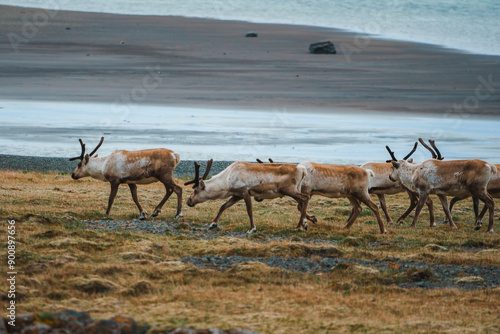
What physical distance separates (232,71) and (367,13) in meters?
51.9

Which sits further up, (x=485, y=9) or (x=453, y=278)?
(x=485, y=9)

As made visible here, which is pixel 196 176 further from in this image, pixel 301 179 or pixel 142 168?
pixel 301 179

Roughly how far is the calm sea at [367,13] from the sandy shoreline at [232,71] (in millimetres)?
10616

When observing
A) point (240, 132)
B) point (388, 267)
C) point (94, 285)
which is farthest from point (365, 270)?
point (240, 132)

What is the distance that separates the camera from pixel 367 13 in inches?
3957

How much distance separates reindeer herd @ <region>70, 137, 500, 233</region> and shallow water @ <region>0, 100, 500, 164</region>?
35.9 ft

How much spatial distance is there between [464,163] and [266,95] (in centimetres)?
2763

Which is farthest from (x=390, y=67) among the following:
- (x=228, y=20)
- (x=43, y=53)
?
(x=228, y=20)

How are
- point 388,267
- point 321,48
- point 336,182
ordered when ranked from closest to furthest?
point 388,267
point 336,182
point 321,48

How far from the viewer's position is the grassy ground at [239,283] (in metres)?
10.5

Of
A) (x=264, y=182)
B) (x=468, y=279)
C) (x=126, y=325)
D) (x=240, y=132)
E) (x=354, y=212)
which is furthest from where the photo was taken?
(x=240, y=132)

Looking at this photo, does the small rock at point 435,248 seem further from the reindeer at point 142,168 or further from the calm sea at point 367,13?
the calm sea at point 367,13

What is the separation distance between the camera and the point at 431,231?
1862 cm

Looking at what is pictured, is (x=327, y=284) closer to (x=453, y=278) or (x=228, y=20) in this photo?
(x=453, y=278)
